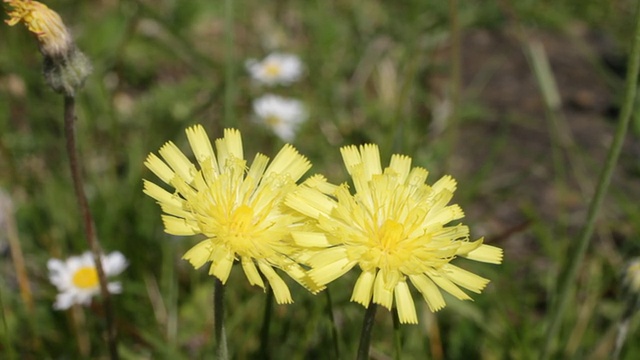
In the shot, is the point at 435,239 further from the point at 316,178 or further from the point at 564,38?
the point at 564,38

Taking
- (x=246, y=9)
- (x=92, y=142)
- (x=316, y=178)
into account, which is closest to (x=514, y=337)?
(x=316, y=178)

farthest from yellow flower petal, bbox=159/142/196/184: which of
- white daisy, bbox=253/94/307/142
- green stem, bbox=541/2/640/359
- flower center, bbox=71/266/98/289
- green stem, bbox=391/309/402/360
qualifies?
white daisy, bbox=253/94/307/142

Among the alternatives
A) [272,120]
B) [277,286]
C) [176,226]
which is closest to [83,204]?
[176,226]

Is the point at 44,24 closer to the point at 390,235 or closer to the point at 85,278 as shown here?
the point at 390,235

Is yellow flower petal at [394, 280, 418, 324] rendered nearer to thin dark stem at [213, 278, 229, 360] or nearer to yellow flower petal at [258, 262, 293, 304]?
yellow flower petal at [258, 262, 293, 304]

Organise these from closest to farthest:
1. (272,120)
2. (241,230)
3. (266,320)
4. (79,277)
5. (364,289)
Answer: (364,289) → (241,230) → (266,320) → (79,277) → (272,120)

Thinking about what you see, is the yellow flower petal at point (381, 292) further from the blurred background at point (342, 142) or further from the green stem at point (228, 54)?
the green stem at point (228, 54)

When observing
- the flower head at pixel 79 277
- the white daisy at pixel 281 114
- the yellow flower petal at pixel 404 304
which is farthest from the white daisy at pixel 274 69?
the yellow flower petal at pixel 404 304
